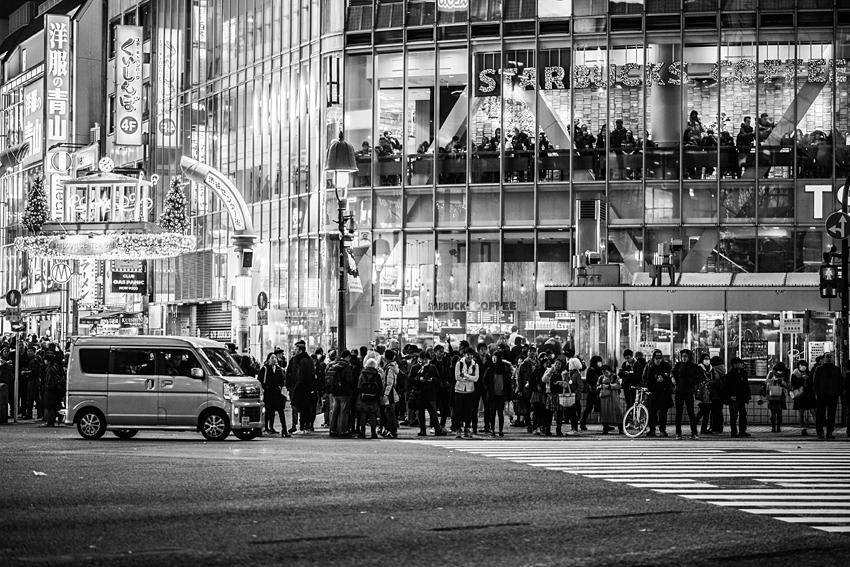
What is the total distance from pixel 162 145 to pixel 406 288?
25531 mm

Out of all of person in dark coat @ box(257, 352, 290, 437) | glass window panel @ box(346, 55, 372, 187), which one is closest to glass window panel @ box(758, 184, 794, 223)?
glass window panel @ box(346, 55, 372, 187)

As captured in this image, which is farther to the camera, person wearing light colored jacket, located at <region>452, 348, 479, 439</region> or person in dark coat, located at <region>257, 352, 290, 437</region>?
person in dark coat, located at <region>257, 352, 290, 437</region>

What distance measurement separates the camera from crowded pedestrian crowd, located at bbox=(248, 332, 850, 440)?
2714cm

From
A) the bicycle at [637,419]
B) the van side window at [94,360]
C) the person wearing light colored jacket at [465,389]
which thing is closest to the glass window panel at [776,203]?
the bicycle at [637,419]

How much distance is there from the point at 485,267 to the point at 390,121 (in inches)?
258

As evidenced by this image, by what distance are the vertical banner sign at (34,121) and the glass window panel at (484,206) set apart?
46022 millimetres

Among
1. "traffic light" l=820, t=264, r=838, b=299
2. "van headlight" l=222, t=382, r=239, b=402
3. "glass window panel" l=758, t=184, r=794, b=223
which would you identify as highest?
"glass window panel" l=758, t=184, r=794, b=223

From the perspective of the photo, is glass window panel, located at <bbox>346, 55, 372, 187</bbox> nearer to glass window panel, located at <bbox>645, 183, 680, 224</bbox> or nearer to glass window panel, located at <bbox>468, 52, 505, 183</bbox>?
glass window panel, located at <bbox>468, 52, 505, 183</bbox>

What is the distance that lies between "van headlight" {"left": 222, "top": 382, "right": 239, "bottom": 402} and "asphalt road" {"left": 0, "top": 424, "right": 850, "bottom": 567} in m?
5.52

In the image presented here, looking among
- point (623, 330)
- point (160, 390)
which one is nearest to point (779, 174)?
point (623, 330)

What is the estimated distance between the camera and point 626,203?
1788 inches

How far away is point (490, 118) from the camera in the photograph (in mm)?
46594

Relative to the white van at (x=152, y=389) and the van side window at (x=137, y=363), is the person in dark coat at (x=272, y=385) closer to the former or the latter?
the white van at (x=152, y=389)

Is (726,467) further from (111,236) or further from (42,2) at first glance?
(42,2)
